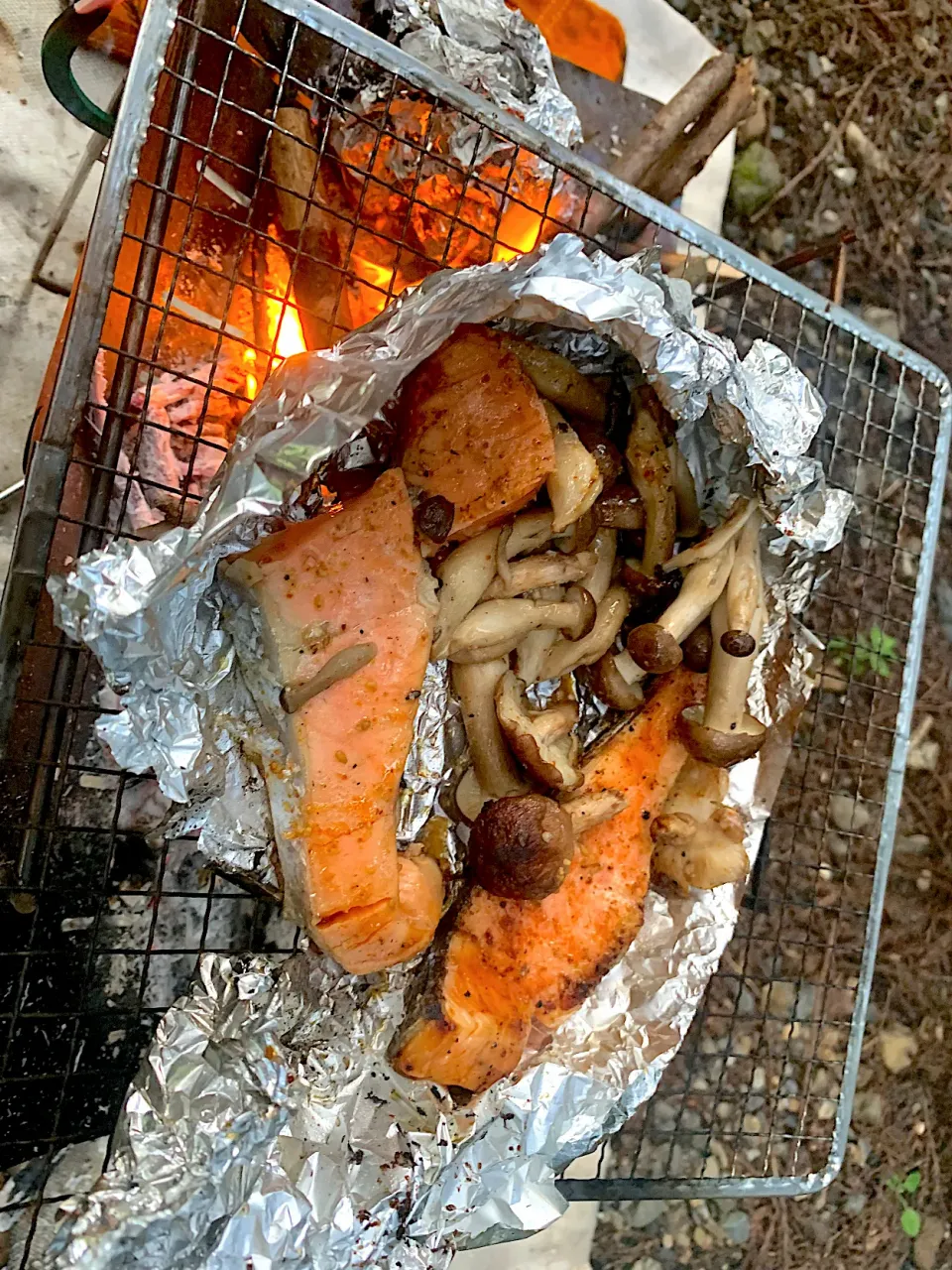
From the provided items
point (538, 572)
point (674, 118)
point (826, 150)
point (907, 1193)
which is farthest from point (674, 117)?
point (907, 1193)

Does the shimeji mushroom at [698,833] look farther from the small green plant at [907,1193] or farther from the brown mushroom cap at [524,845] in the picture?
the small green plant at [907,1193]

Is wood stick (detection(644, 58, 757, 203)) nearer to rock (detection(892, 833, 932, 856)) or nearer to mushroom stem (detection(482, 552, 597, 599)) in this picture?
mushroom stem (detection(482, 552, 597, 599))

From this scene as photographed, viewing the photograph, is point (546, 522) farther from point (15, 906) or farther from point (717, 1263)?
point (717, 1263)

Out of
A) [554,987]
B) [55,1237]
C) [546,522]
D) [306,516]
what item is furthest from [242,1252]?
[546,522]

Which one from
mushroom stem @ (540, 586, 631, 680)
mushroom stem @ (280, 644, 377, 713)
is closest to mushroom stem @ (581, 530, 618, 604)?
mushroom stem @ (540, 586, 631, 680)

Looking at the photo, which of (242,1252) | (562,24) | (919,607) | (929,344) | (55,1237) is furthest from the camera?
(929,344)

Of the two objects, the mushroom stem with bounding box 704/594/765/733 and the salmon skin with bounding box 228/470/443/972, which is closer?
the salmon skin with bounding box 228/470/443/972
